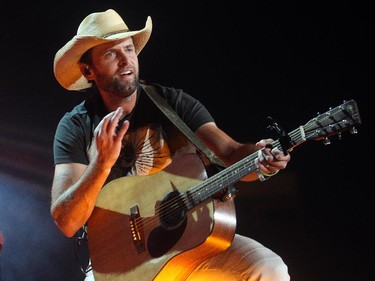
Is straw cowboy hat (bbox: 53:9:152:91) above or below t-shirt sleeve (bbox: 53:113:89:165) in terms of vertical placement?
above

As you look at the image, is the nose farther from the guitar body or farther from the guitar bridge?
the guitar bridge

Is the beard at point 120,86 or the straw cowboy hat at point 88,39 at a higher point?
the straw cowboy hat at point 88,39

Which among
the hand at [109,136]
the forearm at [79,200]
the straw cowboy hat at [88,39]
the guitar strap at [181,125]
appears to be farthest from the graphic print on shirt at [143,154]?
the straw cowboy hat at [88,39]

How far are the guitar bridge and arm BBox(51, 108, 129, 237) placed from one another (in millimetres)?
240

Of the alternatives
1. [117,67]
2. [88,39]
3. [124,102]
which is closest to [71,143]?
[124,102]

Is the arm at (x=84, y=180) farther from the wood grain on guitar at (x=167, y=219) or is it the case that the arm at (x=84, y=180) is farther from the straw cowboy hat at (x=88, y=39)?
the straw cowboy hat at (x=88, y=39)

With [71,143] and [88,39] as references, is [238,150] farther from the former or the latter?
[88,39]

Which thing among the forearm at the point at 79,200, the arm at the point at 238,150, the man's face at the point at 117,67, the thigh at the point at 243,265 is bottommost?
the thigh at the point at 243,265

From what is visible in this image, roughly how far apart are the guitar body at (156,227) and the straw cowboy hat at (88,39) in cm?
95

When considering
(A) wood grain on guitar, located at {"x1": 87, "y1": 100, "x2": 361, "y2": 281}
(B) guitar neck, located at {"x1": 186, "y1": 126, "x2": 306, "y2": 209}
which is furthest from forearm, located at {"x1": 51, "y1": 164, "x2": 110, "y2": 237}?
(B) guitar neck, located at {"x1": 186, "y1": 126, "x2": 306, "y2": 209}

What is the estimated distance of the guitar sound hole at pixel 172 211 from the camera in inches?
119

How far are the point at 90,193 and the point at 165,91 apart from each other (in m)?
0.94

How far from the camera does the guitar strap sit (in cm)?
314

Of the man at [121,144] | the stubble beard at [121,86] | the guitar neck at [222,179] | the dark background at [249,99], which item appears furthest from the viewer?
the dark background at [249,99]
